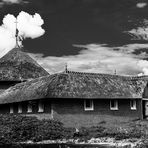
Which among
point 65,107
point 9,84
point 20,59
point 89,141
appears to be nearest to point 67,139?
point 89,141

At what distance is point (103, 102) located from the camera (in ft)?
146

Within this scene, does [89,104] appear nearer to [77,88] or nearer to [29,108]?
[77,88]

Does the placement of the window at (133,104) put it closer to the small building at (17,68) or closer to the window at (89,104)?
the window at (89,104)

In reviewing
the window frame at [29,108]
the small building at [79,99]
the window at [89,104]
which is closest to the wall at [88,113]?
the small building at [79,99]

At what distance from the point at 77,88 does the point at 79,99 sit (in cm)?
135

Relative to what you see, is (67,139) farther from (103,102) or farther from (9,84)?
(9,84)

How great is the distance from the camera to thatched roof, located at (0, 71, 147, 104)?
4190 cm

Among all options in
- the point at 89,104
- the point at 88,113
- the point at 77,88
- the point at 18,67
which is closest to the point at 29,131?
the point at 88,113

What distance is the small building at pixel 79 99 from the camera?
41.4 meters

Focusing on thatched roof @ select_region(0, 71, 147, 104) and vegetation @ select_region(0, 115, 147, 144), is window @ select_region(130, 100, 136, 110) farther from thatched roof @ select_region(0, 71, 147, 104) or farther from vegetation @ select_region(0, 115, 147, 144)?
vegetation @ select_region(0, 115, 147, 144)

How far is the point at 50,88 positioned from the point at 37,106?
304cm

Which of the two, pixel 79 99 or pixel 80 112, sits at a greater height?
pixel 79 99

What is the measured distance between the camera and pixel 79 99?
4256cm

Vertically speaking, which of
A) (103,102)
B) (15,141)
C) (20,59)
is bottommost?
(15,141)
